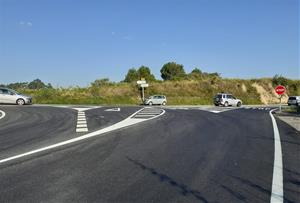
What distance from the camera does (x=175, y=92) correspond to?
67.2 m

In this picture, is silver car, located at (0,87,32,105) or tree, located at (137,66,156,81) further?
tree, located at (137,66,156,81)

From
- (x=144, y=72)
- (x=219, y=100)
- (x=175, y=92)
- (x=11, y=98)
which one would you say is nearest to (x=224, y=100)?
(x=219, y=100)

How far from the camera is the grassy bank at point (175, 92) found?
2202 inches

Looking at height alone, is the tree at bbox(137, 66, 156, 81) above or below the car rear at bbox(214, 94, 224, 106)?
above

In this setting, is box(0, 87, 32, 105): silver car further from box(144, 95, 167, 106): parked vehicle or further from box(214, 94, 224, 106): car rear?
box(214, 94, 224, 106): car rear

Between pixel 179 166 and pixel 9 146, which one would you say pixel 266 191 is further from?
pixel 9 146

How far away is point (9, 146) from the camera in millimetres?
10383

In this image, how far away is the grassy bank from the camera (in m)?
55.9

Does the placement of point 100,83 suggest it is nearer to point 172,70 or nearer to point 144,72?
point 144,72

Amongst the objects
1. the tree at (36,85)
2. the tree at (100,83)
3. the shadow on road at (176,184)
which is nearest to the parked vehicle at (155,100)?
the tree at (100,83)

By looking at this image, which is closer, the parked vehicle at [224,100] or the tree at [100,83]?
the parked vehicle at [224,100]

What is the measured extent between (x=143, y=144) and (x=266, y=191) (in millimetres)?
5187

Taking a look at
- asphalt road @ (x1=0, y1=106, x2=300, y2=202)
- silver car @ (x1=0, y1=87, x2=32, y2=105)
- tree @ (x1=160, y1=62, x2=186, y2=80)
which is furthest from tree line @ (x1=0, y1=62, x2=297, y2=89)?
asphalt road @ (x1=0, y1=106, x2=300, y2=202)

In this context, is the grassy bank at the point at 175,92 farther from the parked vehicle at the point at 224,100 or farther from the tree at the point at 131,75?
the tree at the point at 131,75
